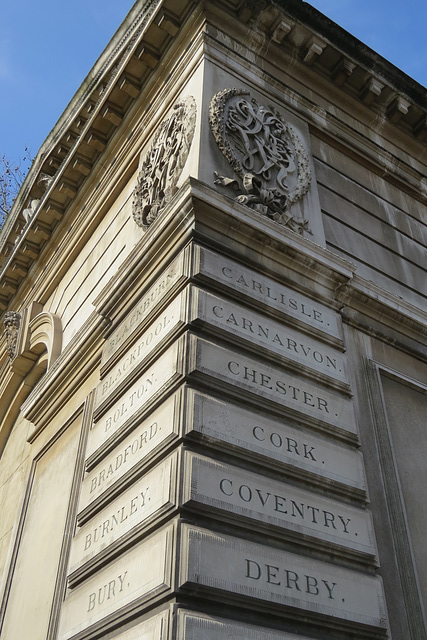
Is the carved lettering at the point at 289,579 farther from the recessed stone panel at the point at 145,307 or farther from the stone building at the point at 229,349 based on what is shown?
the recessed stone panel at the point at 145,307

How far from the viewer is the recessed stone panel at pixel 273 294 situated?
7.07m

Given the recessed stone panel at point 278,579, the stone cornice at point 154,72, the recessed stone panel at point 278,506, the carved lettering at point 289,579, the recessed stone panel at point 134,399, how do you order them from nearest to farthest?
1. the recessed stone panel at point 278,579
2. the carved lettering at point 289,579
3. the recessed stone panel at point 278,506
4. the recessed stone panel at point 134,399
5. the stone cornice at point 154,72

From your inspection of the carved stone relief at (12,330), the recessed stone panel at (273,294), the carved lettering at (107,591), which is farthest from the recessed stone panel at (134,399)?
the carved stone relief at (12,330)

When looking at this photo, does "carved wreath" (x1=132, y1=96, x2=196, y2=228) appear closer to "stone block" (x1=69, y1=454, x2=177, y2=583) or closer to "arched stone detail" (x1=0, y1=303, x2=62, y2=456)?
"arched stone detail" (x1=0, y1=303, x2=62, y2=456)

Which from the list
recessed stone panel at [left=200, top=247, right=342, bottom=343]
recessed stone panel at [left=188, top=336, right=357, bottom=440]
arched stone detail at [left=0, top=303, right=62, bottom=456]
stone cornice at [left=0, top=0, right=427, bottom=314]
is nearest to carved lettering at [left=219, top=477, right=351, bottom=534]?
recessed stone panel at [left=188, top=336, right=357, bottom=440]

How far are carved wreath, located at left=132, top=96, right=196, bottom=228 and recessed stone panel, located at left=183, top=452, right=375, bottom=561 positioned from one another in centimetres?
389

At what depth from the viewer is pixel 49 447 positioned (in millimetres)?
10023

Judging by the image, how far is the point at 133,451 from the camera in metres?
6.43

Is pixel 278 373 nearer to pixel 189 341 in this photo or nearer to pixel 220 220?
pixel 189 341

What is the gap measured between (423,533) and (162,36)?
7.73m

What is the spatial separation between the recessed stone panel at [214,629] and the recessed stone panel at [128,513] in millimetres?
858

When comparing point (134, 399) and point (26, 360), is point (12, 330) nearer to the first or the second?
point (26, 360)

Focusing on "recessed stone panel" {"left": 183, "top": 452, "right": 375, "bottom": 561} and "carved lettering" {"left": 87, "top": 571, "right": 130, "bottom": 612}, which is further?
"carved lettering" {"left": 87, "top": 571, "right": 130, "bottom": 612}

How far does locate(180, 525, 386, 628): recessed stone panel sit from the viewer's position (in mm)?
5164
